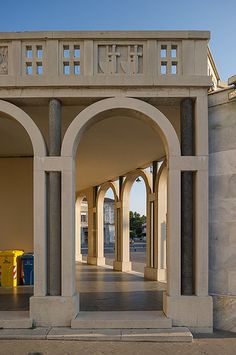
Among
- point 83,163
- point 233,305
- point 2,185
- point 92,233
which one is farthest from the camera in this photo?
point 92,233

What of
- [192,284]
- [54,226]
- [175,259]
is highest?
[54,226]

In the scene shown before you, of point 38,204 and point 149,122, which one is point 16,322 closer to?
point 38,204

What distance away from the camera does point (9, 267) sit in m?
11.5

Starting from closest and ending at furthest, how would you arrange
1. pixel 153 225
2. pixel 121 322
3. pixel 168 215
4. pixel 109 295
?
1. pixel 121 322
2. pixel 168 215
3. pixel 109 295
4. pixel 153 225

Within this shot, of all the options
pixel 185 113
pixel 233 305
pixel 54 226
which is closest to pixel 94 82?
→ pixel 185 113

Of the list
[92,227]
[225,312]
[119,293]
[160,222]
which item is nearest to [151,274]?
[160,222]

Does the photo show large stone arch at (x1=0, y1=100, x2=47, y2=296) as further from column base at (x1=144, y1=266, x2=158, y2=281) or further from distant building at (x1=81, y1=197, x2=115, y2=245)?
distant building at (x1=81, y1=197, x2=115, y2=245)

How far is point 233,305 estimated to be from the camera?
714cm

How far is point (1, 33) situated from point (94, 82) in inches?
88.3

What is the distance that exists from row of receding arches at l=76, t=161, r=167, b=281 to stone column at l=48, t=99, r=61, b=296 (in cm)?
652

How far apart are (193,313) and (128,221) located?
410 inches

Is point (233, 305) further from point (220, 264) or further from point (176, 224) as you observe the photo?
point (176, 224)

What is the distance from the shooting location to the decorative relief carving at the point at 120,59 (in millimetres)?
7453

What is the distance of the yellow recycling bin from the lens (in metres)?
11.4
